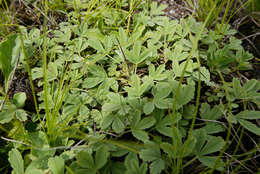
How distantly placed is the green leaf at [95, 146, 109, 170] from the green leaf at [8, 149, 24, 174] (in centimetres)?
38

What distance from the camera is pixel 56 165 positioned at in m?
1.08

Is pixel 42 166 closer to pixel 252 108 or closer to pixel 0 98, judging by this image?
pixel 0 98

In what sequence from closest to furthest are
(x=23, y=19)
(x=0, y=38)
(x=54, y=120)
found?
(x=54, y=120) → (x=0, y=38) → (x=23, y=19)

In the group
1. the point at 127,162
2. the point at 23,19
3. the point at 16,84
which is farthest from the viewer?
the point at 23,19

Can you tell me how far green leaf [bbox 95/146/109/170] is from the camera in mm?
1081

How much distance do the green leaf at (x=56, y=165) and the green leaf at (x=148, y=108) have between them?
48 cm

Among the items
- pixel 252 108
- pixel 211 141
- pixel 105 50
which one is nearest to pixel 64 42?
pixel 105 50

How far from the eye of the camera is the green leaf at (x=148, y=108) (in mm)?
1200

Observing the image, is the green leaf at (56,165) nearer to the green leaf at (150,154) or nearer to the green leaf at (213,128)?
the green leaf at (150,154)

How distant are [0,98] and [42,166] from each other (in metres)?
0.52

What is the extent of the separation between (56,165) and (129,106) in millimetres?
486

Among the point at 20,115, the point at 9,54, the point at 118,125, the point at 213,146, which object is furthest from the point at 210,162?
the point at 9,54

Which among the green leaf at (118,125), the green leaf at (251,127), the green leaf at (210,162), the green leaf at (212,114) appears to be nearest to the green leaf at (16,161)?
the green leaf at (118,125)

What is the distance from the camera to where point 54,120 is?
1.20 meters
